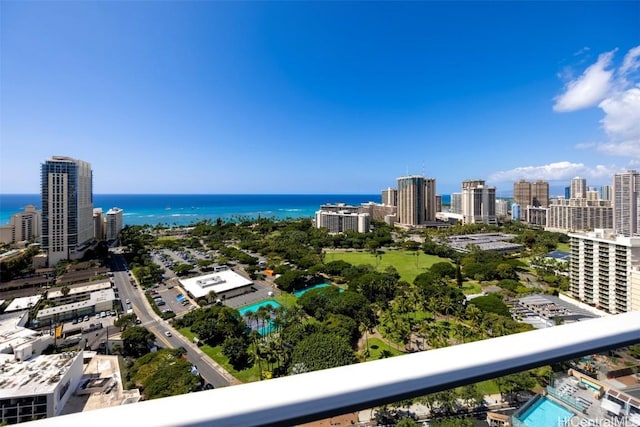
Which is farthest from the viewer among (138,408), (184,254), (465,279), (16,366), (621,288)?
(184,254)

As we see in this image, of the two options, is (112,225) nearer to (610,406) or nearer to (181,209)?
(610,406)

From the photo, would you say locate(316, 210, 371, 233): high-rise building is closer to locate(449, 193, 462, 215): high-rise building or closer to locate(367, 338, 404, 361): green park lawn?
locate(367, 338, 404, 361): green park lawn

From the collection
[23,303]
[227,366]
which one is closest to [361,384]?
[227,366]

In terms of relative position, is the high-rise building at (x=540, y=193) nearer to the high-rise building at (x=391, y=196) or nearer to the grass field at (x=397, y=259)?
the high-rise building at (x=391, y=196)

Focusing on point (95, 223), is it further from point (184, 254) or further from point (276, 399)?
point (276, 399)

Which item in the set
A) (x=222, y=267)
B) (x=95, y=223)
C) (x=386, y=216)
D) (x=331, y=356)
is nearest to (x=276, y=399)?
(x=331, y=356)

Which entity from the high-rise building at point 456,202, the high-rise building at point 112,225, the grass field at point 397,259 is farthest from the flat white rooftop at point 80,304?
the high-rise building at point 456,202

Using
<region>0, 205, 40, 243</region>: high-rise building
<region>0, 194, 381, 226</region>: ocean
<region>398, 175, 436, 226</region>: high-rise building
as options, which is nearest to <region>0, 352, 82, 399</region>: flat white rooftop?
<region>0, 205, 40, 243</region>: high-rise building
